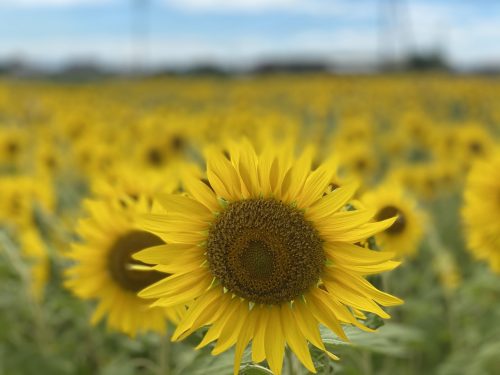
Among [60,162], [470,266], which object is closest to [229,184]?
[470,266]

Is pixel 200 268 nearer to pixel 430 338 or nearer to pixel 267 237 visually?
pixel 267 237

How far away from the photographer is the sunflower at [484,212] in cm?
269

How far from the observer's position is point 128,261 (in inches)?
92.6

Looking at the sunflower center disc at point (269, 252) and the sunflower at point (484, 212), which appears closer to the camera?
the sunflower center disc at point (269, 252)

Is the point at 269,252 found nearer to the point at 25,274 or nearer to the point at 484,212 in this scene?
the point at 484,212

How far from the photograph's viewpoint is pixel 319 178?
1.40 m

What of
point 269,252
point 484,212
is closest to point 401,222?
point 484,212

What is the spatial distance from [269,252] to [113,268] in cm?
109

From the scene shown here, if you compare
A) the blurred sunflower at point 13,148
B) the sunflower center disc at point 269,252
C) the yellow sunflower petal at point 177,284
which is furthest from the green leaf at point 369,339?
the blurred sunflower at point 13,148

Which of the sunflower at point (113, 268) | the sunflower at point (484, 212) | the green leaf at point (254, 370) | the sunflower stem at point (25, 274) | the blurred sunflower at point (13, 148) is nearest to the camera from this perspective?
the green leaf at point (254, 370)

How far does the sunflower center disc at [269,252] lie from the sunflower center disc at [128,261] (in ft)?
2.92

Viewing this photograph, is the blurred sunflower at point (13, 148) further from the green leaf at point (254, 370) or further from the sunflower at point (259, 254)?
the green leaf at point (254, 370)

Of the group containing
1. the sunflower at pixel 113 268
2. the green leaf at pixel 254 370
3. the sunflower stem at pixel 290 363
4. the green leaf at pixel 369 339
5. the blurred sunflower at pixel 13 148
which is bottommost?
the green leaf at pixel 254 370

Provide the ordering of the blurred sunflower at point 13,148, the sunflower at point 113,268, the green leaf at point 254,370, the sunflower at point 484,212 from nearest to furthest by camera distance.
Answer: the green leaf at point 254,370 → the sunflower at point 113,268 → the sunflower at point 484,212 → the blurred sunflower at point 13,148
